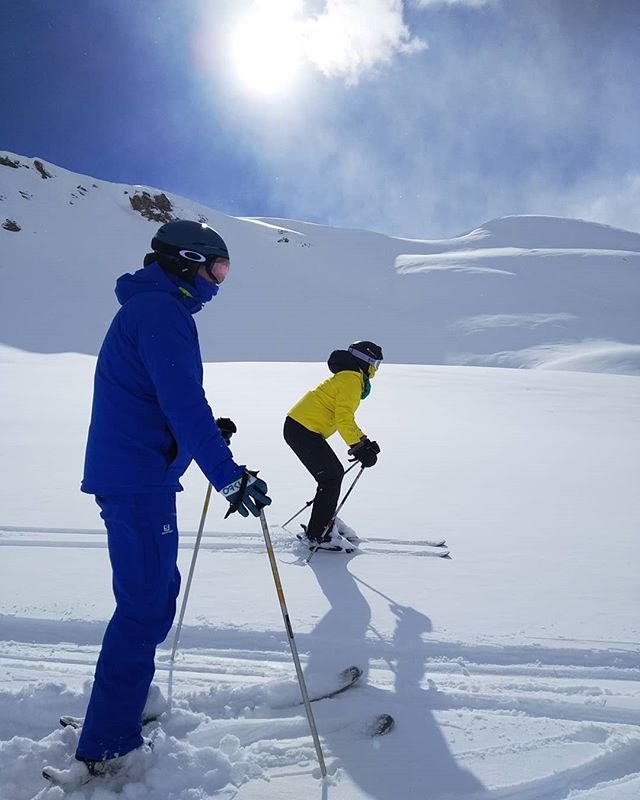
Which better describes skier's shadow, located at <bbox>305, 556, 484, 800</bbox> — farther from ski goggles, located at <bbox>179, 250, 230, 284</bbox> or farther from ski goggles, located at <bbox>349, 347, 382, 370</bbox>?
ski goggles, located at <bbox>179, 250, 230, 284</bbox>

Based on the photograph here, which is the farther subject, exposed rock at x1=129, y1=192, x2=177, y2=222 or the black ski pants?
exposed rock at x1=129, y1=192, x2=177, y2=222

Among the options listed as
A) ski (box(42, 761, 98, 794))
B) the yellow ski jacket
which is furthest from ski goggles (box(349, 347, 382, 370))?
ski (box(42, 761, 98, 794))

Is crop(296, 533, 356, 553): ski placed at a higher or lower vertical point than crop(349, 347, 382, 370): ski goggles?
lower

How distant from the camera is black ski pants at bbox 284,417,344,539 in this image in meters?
4.56

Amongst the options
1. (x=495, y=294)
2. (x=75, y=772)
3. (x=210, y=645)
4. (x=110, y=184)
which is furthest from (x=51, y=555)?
(x=110, y=184)

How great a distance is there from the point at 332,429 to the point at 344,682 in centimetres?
230

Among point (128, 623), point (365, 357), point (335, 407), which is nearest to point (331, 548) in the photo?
point (335, 407)

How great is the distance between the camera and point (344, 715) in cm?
261

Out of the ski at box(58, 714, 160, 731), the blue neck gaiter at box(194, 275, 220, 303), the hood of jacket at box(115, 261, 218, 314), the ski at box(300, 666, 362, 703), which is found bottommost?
the ski at box(58, 714, 160, 731)

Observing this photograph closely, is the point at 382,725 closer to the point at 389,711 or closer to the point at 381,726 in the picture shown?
the point at 381,726

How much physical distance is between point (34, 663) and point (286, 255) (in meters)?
50.4

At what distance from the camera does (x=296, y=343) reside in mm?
29500

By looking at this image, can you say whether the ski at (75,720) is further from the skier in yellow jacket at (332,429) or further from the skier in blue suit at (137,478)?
the skier in yellow jacket at (332,429)

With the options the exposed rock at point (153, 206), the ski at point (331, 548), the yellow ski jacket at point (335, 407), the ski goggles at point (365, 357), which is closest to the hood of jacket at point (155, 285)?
the yellow ski jacket at point (335, 407)
